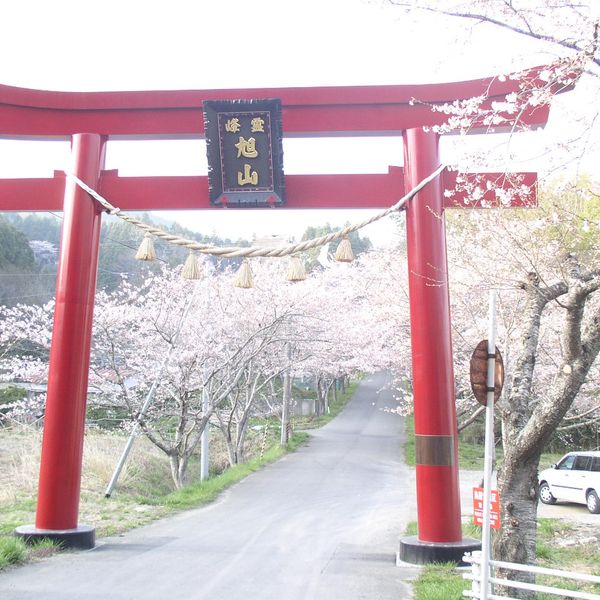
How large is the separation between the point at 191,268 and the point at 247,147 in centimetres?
172

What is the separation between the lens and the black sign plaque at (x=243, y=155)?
838 cm

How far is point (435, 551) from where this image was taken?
751cm

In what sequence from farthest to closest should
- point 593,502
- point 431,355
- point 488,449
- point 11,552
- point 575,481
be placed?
point 575,481, point 593,502, point 431,355, point 11,552, point 488,449

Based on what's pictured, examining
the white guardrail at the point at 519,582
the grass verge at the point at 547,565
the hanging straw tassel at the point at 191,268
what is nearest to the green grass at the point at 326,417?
the grass verge at the point at 547,565

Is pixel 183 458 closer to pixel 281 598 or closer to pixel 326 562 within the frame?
pixel 326 562

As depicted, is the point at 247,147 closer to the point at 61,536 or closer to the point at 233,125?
the point at 233,125

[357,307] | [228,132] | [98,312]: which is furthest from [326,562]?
[357,307]

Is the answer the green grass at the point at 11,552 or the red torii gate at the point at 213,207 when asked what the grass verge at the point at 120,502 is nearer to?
the green grass at the point at 11,552

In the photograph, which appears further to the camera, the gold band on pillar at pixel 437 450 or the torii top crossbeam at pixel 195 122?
the torii top crossbeam at pixel 195 122

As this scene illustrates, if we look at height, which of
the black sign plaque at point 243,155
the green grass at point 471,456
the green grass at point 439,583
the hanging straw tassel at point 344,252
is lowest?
the green grass at point 439,583

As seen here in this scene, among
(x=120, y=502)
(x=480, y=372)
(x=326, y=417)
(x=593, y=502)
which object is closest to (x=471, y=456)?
(x=593, y=502)

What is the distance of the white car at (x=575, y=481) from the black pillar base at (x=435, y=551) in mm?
8215

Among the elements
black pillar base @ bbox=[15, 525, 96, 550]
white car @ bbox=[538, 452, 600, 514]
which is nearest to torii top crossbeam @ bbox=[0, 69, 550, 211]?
black pillar base @ bbox=[15, 525, 96, 550]

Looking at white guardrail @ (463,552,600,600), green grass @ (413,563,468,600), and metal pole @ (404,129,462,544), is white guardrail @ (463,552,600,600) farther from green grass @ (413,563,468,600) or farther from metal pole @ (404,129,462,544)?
metal pole @ (404,129,462,544)
